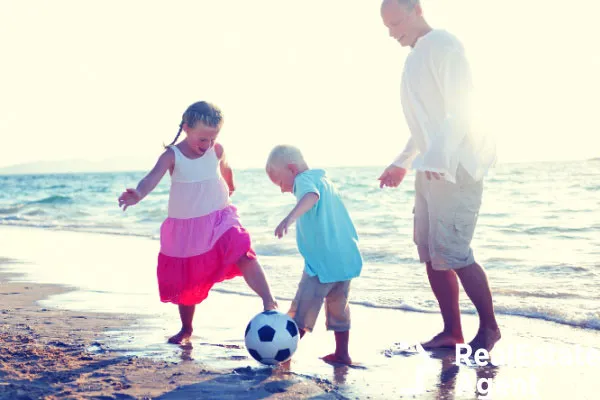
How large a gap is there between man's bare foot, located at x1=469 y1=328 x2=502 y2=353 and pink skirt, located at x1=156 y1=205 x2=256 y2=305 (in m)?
1.32

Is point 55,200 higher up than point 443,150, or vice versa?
point 443,150

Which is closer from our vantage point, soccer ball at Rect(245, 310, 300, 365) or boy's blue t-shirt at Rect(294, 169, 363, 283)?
soccer ball at Rect(245, 310, 300, 365)

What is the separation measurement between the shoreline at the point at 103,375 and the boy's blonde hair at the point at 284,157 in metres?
1.08

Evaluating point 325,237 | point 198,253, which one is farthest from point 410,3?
point 198,253

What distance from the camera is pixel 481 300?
12.8 ft

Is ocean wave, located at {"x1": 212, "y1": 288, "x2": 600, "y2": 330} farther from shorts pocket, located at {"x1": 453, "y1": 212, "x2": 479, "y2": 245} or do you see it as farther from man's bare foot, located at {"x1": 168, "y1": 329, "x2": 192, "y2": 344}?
man's bare foot, located at {"x1": 168, "y1": 329, "x2": 192, "y2": 344}

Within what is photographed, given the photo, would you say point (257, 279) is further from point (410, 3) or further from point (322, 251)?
point (410, 3)

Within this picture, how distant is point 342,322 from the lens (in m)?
3.75

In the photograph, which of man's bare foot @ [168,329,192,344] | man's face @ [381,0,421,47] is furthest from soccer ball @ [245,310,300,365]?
man's face @ [381,0,421,47]

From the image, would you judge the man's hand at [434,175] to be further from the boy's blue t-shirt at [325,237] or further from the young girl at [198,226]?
the young girl at [198,226]

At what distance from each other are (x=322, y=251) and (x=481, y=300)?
0.94 metres

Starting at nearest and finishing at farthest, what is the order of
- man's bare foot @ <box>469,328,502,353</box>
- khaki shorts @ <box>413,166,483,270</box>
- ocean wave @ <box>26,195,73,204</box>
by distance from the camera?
khaki shorts @ <box>413,166,483,270</box>
man's bare foot @ <box>469,328,502,353</box>
ocean wave @ <box>26,195,73,204</box>

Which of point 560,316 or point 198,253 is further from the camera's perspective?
point 560,316

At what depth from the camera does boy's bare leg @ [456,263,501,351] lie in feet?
12.7
